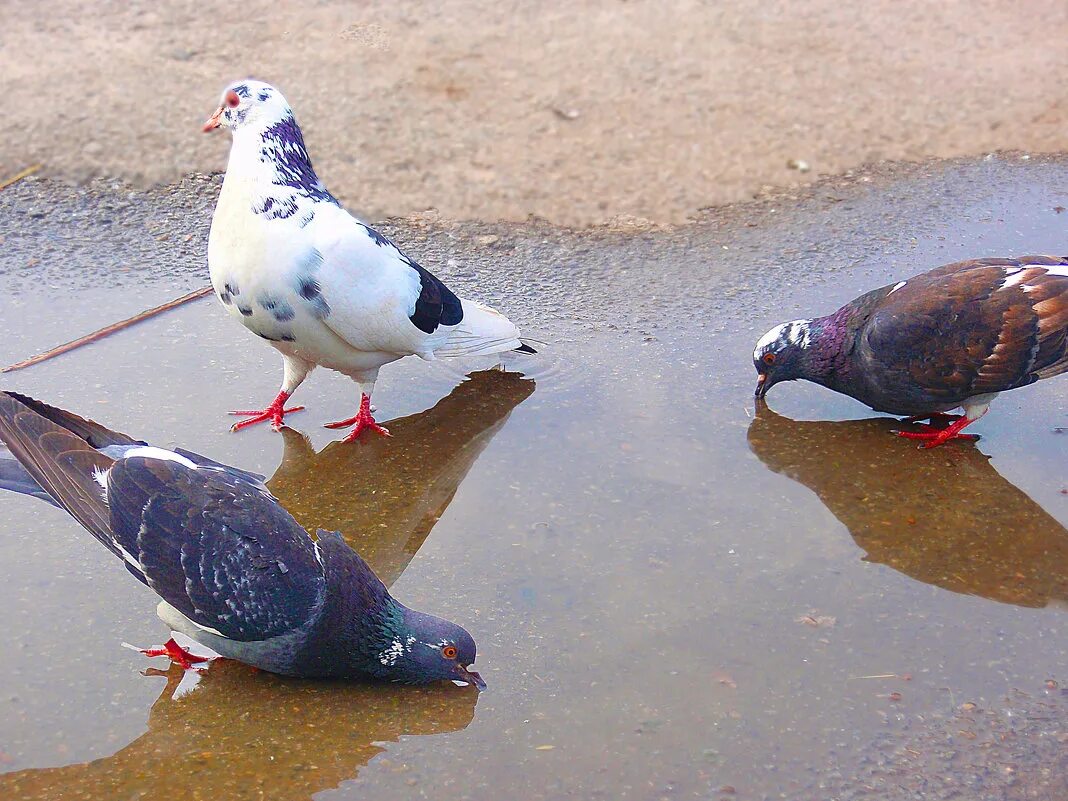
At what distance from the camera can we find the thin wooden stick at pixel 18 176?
19.0 feet

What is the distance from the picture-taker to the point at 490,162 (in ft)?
20.2

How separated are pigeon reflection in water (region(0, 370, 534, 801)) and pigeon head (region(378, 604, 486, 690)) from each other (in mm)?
57

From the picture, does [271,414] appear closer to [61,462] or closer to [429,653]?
[61,462]

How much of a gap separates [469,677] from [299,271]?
5.26ft

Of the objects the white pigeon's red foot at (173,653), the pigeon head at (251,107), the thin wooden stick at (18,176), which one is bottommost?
the white pigeon's red foot at (173,653)

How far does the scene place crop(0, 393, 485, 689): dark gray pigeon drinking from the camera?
2.98 m

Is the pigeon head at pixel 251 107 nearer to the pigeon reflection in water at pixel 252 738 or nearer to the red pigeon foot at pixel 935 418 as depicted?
the pigeon reflection in water at pixel 252 738

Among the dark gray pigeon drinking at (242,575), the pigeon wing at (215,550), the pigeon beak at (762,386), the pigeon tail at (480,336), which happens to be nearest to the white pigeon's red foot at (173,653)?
the dark gray pigeon drinking at (242,575)

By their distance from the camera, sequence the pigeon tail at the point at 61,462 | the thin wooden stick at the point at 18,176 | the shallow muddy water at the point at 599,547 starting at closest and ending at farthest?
the shallow muddy water at the point at 599,547, the pigeon tail at the point at 61,462, the thin wooden stick at the point at 18,176

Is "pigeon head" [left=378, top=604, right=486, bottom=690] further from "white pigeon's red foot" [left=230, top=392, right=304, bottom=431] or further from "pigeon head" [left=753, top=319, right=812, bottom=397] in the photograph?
"pigeon head" [left=753, top=319, right=812, bottom=397]

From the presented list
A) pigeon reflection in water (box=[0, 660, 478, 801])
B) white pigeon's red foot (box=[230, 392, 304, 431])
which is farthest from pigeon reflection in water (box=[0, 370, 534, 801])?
white pigeon's red foot (box=[230, 392, 304, 431])

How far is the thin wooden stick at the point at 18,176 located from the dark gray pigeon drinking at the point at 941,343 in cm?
377

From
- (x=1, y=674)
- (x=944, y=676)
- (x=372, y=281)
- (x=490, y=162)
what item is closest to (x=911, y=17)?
(x=490, y=162)

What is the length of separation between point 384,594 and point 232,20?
538 cm
